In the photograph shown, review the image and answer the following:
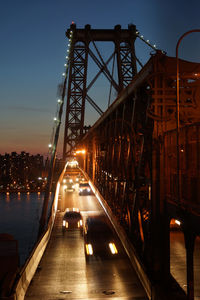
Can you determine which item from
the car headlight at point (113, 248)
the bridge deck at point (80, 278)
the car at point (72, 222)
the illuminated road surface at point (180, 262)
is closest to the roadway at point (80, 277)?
the bridge deck at point (80, 278)

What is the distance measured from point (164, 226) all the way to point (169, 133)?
192 cm

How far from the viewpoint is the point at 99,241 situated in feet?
47.1

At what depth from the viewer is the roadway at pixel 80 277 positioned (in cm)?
888

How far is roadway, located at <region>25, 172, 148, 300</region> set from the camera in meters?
8.88

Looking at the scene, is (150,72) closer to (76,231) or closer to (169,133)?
(169,133)

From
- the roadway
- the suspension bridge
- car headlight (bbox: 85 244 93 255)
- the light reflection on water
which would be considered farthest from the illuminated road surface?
the light reflection on water

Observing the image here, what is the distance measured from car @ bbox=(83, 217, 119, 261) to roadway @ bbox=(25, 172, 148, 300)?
333 millimetres

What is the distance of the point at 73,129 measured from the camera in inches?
1623

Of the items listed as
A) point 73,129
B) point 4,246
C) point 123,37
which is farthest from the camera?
point 73,129

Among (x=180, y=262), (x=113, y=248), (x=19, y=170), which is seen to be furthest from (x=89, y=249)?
(x=19, y=170)

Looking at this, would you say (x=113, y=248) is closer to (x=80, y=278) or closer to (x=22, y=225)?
(x=80, y=278)

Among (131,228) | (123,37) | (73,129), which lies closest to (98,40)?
(123,37)

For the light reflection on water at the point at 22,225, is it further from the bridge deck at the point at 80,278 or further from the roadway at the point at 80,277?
the bridge deck at the point at 80,278

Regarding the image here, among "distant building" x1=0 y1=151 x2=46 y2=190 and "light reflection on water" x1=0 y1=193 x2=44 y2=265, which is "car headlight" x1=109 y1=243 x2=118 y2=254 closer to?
"light reflection on water" x1=0 y1=193 x2=44 y2=265
